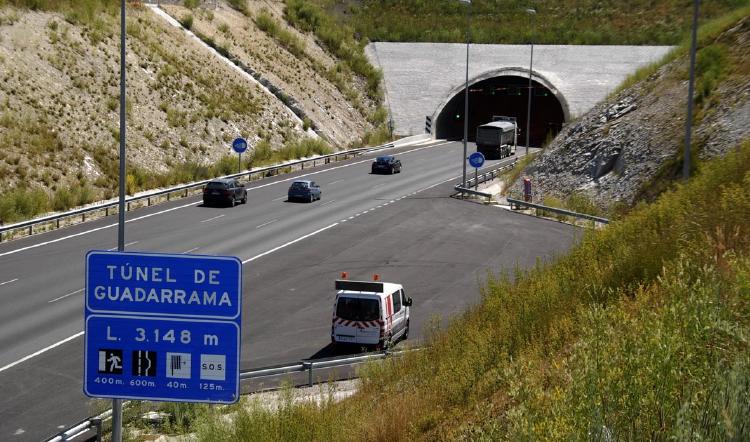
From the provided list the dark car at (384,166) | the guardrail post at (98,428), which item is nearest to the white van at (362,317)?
the guardrail post at (98,428)

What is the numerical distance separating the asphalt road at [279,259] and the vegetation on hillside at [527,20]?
3671 centimetres

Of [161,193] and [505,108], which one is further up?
[505,108]

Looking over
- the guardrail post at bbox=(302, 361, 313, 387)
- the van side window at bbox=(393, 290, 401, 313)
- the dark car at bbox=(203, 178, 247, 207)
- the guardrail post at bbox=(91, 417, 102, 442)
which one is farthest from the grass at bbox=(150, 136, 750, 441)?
the dark car at bbox=(203, 178, 247, 207)

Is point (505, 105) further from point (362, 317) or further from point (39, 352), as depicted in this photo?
point (39, 352)

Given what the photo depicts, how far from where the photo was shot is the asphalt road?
23.4 meters

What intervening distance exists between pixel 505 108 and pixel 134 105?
143ft

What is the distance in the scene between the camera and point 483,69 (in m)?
83.6

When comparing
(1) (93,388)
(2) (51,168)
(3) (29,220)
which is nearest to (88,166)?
(2) (51,168)

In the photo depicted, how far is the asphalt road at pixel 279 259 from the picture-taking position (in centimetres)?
2344

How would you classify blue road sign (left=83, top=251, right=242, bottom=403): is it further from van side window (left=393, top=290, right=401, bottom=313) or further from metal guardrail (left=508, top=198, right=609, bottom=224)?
metal guardrail (left=508, top=198, right=609, bottom=224)

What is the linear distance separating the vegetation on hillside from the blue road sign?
79711 millimetres

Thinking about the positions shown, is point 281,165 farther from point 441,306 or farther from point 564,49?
point 564,49

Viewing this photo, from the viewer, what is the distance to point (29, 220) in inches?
1550

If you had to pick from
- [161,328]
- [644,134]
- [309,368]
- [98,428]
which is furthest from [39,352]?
[644,134]
